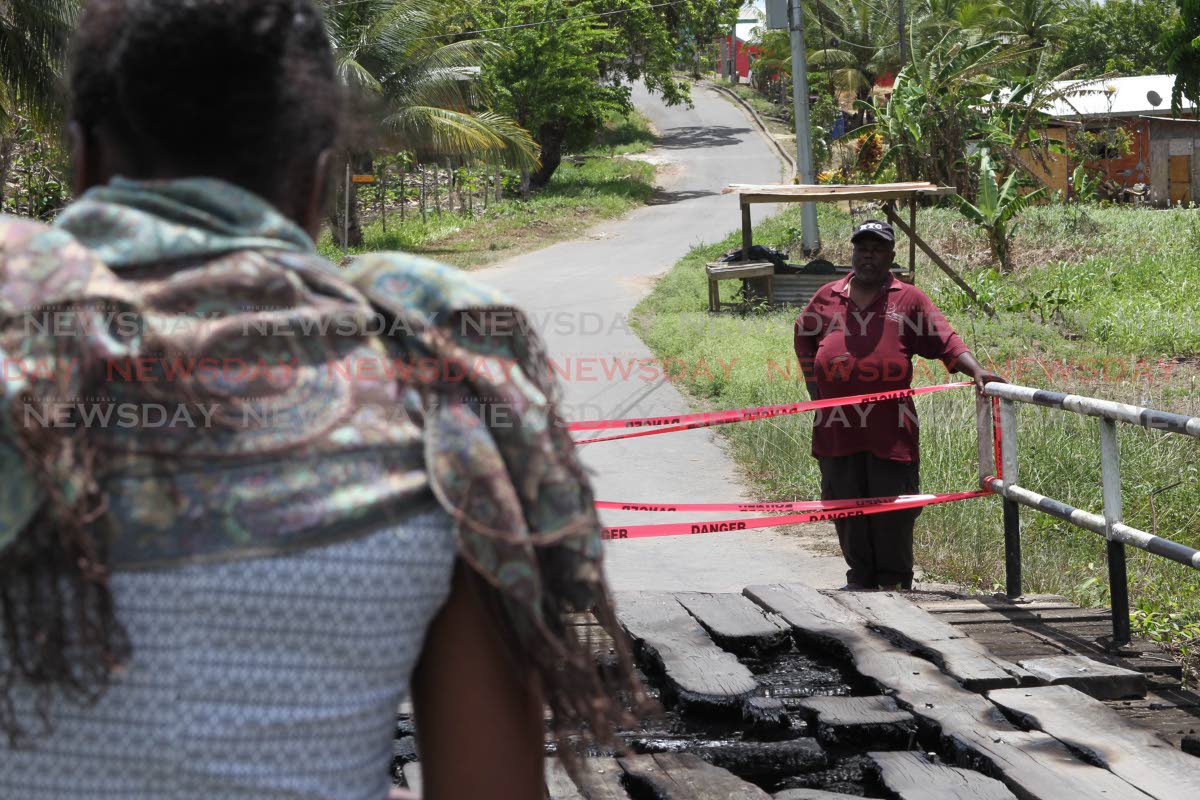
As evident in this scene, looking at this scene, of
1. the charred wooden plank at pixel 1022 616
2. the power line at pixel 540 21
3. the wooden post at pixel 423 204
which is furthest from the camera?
the wooden post at pixel 423 204

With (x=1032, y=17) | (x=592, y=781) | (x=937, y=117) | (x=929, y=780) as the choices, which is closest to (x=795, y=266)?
(x=937, y=117)

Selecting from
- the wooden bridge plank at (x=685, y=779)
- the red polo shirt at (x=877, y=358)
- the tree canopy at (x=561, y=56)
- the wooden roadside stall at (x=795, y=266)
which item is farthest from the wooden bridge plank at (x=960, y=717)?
the tree canopy at (x=561, y=56)

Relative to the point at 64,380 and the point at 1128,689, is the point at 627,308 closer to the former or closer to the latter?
the point at 1128,689

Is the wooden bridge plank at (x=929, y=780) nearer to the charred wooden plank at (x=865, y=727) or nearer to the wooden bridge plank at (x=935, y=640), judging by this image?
the charred wooden plank at (x=865, y=727)

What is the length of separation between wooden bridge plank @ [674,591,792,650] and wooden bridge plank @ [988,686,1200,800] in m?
0.85

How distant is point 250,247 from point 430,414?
213 millimetres

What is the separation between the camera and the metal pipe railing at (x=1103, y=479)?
460 centimetres

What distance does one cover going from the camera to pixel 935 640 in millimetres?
4504

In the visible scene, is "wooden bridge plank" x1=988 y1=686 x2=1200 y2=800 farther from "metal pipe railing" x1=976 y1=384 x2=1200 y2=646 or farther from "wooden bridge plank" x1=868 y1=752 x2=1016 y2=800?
"metal pipe railing" x1=976 y1=384 x2=1200 y2=646

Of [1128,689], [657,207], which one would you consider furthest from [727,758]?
[657,207]

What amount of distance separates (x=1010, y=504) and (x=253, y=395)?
526cm

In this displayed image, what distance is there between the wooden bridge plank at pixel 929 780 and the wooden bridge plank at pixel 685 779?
40 centimetres

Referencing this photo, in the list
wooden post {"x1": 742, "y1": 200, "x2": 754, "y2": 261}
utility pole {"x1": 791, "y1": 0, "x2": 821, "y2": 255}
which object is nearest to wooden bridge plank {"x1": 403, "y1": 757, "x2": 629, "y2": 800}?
wooden post {"x1": 742, "y1": 200, "x2": 754, "y2": 261}

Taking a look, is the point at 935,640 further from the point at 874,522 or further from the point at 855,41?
the point at 855,41
